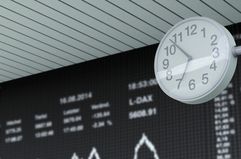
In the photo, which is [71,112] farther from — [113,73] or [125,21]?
[125,21]

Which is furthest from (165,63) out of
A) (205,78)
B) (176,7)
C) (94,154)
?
(94,154)

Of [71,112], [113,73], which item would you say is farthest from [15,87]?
[113,73]

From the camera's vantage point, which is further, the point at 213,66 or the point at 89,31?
the point at 89,31

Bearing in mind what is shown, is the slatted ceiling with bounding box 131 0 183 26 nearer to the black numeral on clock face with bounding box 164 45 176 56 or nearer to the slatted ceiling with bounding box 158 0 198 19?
the slatted ceiling with bounding box 158 0 198 19

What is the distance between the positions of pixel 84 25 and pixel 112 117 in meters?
0.61

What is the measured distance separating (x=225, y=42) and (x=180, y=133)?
1.54 m

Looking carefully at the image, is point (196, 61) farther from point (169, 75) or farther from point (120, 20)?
point (120, 20)

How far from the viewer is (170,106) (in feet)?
10.5

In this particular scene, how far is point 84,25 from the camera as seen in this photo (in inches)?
123

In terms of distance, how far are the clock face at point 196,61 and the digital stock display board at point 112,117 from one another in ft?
4.06

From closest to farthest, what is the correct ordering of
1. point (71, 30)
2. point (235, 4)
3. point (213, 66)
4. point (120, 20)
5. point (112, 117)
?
point (213, 66), point (235, 4), point (120, 20), point (71, 30), point (112, 117)

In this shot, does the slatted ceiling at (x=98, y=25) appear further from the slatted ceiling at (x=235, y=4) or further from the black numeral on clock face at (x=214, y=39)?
the black numeral on clock face at (x=214, y=39)

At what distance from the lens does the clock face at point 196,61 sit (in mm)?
1635

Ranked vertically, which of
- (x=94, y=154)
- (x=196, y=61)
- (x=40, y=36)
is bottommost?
(x=94, y=154)
